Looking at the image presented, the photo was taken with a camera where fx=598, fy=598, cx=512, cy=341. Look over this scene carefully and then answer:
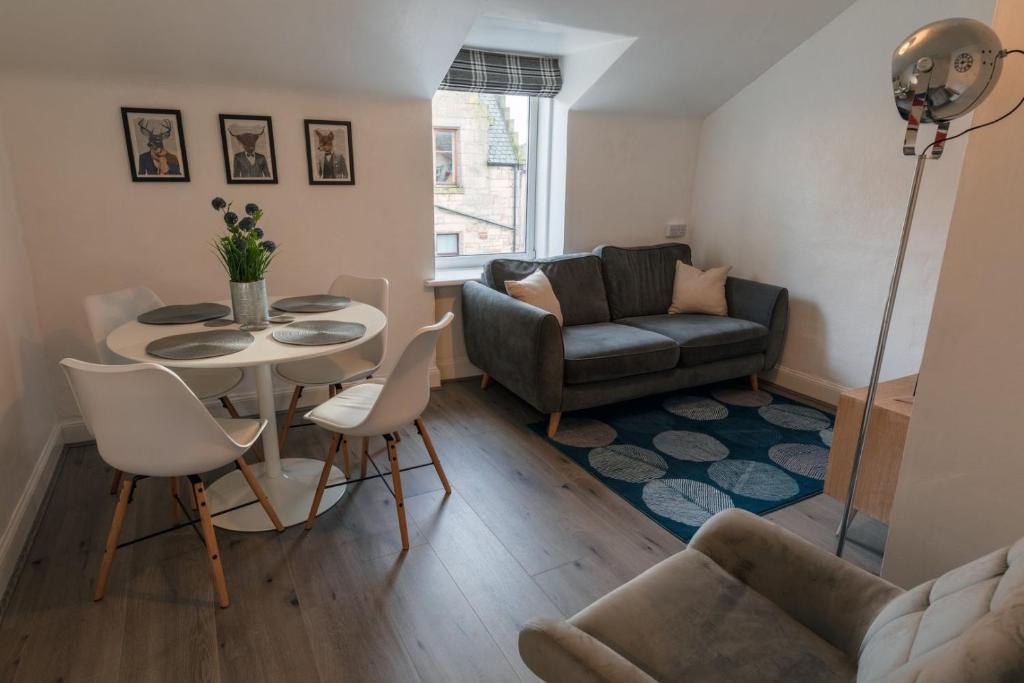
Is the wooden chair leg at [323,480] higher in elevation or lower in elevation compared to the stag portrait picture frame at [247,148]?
lower

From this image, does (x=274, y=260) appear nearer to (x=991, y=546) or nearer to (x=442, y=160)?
(x=442, y=160)

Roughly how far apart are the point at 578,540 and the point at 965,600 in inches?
55.5

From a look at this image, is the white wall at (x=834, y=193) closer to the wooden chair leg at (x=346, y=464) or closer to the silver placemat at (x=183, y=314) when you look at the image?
the wooden chair leg at (x=346, y=464)

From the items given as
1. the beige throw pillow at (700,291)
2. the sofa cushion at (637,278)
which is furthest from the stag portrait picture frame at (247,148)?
the beige throw pillow at (700,291)

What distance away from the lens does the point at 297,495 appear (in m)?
2.50

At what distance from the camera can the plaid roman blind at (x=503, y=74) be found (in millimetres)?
3576

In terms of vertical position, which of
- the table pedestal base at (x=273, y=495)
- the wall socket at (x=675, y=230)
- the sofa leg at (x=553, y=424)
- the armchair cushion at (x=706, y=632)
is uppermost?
the wall socket at (x=675, y=230)

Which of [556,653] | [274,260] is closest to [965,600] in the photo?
[556,653]

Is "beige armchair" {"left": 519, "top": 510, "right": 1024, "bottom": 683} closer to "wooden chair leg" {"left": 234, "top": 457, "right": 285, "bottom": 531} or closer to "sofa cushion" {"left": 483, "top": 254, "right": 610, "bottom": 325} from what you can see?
"wooden chair leg" {"left": 234, "top": 457, "right": 285, "bottom": 531}

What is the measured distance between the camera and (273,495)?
2.49 meters

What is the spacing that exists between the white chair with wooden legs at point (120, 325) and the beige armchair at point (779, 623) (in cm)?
189

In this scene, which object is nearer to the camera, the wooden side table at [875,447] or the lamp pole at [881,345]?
the lamp pole at [881,345]

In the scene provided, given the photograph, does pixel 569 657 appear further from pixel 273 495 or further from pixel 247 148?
pixel 247 148

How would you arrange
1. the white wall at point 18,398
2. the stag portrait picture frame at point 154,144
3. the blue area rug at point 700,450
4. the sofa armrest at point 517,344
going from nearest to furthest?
the white wall at point 18,398, the blue area rug at point 700,450, the stag portrait picture frame at point 154,144, the sofa armrest at point 517,344
